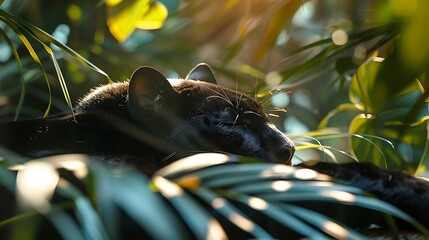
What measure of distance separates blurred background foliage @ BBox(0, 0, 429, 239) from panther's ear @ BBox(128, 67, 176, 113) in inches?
3.8

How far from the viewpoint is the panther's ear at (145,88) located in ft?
4.70

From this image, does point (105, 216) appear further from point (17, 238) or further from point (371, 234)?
point (371, 234)

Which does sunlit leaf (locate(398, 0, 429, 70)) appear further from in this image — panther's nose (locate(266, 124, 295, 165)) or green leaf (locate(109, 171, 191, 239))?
green leaf (locate(109, 171, 191, 239))

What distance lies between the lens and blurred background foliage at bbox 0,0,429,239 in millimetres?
794

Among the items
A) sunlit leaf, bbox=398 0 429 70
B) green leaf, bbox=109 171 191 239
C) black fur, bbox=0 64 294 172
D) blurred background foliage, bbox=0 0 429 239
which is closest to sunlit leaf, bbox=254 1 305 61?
blurred background foliage, bbox=0 0 429 239

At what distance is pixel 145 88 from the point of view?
1442 millimetres

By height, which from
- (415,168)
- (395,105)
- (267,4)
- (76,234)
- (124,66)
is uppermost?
(124,66)

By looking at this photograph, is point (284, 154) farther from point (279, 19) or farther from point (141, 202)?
point (141, 202)

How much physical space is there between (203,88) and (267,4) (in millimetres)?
216

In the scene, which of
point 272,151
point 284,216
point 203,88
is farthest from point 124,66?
point 284,216

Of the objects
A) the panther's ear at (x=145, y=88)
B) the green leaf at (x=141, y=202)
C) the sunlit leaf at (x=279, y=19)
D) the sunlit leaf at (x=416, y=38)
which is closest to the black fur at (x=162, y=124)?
the panther's ear at (x=145, y=88)

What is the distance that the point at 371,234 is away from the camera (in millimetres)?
1024

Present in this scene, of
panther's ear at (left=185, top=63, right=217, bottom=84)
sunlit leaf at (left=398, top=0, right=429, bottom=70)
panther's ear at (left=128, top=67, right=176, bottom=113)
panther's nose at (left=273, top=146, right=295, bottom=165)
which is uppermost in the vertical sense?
panther's ear at (left=185, top=63, right=217, bottom=84)

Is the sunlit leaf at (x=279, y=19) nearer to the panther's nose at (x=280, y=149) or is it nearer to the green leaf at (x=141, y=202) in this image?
the panther's nose at (x=280, y=149)
